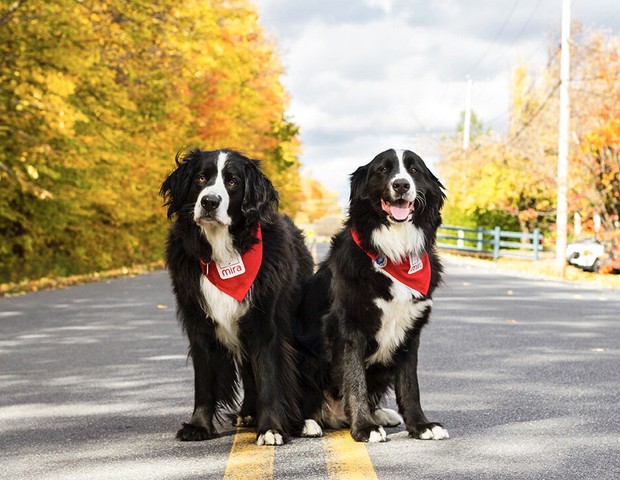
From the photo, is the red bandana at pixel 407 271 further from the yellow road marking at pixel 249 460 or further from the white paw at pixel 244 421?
the white paw at pixel 244 421

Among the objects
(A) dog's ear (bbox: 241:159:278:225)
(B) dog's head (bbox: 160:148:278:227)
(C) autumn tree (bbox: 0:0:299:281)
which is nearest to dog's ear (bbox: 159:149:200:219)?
(B) dog's head (bbox: 160:148:278:227)

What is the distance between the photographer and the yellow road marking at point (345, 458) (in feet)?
14.4

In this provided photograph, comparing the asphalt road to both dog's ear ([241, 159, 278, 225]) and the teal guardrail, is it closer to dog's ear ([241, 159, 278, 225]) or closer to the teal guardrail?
dog's ear ([241, 159, 278, 225])

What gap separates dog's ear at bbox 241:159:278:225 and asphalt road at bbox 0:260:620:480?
1.27m

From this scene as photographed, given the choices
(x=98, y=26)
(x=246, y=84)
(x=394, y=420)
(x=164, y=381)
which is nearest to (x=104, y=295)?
(x=98, y=26)

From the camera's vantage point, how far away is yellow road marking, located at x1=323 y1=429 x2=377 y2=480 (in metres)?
4.40

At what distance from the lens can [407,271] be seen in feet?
16.8

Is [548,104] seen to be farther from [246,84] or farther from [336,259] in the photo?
[336,259]

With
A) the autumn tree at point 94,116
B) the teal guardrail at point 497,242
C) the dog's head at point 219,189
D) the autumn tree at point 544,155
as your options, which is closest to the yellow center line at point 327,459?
the dog's head at point 219,189

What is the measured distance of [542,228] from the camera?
3912 centimetres

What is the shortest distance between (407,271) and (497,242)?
32.4 metres

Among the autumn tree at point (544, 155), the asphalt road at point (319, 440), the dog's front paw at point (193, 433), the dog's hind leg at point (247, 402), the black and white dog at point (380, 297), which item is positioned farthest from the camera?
the autumn tree at point (544, 155)

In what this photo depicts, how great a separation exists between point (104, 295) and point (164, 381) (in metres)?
9.93

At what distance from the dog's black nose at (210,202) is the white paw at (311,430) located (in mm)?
1338
